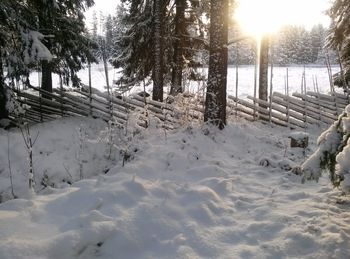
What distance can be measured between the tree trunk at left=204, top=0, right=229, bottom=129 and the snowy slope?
7.31 ft

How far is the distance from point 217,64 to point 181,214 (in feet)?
16.4

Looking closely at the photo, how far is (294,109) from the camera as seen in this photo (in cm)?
1175

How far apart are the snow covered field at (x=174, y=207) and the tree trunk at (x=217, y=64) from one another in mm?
1266

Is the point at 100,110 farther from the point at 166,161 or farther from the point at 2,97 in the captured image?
the point at 166,161

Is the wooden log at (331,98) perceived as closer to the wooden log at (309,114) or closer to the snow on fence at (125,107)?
the snow on fence at (125,107)

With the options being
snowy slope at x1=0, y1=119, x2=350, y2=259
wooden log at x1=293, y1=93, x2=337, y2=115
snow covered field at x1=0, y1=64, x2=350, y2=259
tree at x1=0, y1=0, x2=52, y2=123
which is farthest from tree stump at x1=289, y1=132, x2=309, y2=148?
tree at x1=0, y1=0, x2=52, y2=123

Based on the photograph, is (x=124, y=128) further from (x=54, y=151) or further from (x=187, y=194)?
(x=187, y=194)

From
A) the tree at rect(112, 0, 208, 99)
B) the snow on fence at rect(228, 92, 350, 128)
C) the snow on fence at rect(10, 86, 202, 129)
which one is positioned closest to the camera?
the snow on fence at rect(10, 86, 202, 129)

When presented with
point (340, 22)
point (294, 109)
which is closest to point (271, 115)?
point (294, 109)

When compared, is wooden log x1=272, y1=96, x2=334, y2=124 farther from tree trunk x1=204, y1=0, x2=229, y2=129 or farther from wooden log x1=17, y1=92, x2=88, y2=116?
wooden log x1=17, y1=92, x2=88, y2=116

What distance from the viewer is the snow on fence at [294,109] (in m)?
11.4

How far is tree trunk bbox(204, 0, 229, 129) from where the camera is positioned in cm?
832

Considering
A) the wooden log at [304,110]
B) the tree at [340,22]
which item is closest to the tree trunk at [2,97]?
the wooden log at [304,110]

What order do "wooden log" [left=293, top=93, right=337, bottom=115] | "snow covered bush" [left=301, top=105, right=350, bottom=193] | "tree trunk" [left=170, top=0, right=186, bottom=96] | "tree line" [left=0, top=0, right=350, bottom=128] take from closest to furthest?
"snow covered bush" [left=301, top=105, right=350, bottom=193] → "tree line" [left=0, top=0, right=350, bottom=128] → "wooden log" [left=293, top=93, right=337, bottom=115] → "tree trunk" [left=170, top=0, right=186, bottom=96]
